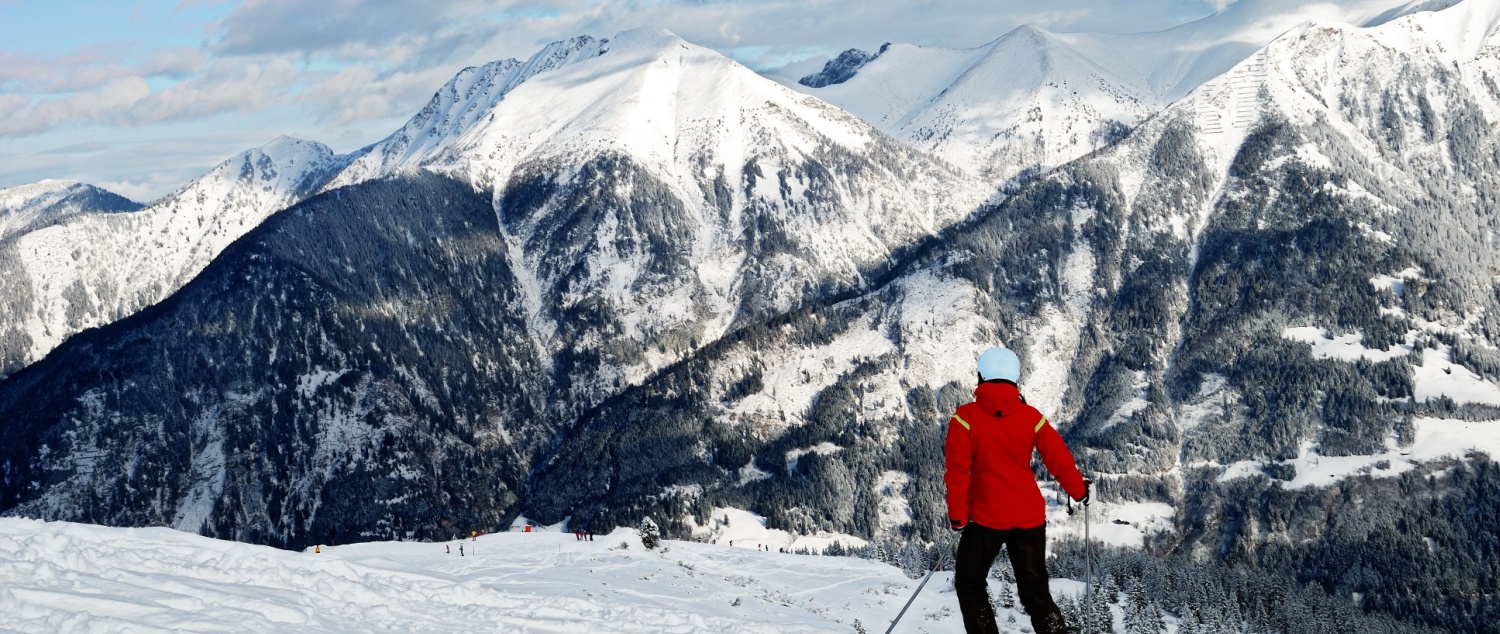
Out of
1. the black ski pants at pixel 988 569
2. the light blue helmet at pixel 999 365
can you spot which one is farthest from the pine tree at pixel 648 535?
the light blue helmet at pixel 999 365

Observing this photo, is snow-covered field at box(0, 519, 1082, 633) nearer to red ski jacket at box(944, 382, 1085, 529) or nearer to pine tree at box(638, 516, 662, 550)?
pine tree at box(638, 516, 662, 550)

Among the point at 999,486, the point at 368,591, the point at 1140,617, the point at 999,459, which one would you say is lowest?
the point at 1140,617

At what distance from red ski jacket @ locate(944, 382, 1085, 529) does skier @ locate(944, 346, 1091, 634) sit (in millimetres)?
18

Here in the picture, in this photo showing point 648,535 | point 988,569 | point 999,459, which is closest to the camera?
point 999,459

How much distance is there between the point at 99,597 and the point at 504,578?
1985 centimetres

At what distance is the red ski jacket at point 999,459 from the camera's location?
18.8m

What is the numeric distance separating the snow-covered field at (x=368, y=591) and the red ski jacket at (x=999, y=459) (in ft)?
47.1

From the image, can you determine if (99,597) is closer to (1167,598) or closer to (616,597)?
(616,597)

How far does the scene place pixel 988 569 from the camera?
19.5m

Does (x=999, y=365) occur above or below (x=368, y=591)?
above

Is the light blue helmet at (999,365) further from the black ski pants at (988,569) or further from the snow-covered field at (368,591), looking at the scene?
the snow-covered field at (368,591)

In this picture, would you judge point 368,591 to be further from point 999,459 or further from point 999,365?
point 999,365

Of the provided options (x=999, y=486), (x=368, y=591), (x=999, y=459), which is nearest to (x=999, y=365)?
(x=999, y=459)

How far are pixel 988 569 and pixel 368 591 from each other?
60.0ft
